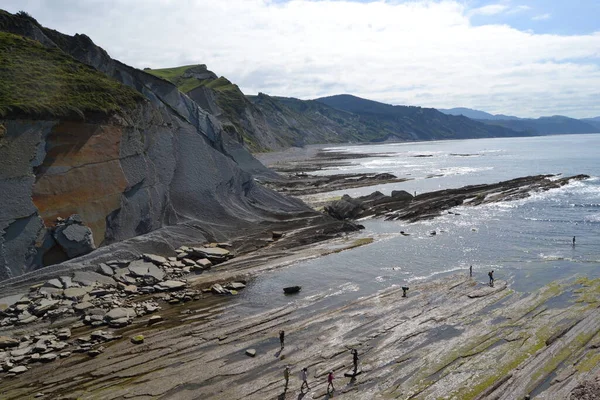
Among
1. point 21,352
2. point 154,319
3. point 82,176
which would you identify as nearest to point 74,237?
point 82,176

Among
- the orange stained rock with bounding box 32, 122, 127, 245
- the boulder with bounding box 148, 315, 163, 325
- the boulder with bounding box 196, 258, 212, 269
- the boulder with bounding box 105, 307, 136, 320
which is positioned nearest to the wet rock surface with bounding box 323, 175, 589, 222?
the boulder with bounding box 196, 258, 212, 269

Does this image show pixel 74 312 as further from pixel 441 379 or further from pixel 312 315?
pixel 441 379

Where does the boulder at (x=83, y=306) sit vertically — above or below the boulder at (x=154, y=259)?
below

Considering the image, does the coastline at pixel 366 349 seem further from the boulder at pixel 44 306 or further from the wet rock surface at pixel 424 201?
the wet rock surface at pixel 424 201

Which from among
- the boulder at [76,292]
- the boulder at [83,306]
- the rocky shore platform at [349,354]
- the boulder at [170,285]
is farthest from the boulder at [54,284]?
the boulder at [170,285]

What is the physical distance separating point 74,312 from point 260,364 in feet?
40.4

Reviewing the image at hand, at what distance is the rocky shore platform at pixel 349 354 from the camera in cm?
1800

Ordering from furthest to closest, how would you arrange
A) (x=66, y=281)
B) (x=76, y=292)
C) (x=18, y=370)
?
(x=66, y=281) < (x=76, y=292) < (x=18, y=370)

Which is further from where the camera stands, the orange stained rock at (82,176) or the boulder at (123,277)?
the orange stained rock at (82,176)

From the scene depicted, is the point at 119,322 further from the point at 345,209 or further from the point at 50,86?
the point at 345,209

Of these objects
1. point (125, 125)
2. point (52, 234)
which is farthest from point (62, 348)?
point (125, 125)

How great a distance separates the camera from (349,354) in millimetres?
20812

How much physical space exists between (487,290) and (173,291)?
20.8 metres

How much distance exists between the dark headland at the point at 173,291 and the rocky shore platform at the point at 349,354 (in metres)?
0.10
